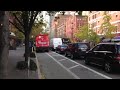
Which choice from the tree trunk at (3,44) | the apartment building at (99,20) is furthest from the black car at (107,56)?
the apartment building at (99,20)

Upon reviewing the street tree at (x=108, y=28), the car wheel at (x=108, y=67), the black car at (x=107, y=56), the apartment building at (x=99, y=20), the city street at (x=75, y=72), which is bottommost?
the city street at (x=75, y=72)

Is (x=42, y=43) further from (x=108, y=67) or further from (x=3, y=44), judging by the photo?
(x=3, y=44)

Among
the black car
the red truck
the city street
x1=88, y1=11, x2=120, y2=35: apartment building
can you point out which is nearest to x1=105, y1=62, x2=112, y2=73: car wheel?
the black car

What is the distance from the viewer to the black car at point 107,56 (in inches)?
626

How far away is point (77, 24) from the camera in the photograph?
4705 inches

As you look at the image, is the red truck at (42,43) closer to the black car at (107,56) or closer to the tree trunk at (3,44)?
the black car at (107,56)

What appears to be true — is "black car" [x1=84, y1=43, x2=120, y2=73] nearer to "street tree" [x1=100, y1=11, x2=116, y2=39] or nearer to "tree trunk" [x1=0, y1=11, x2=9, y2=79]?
"tree trunk" [x1=0, y1=11, x2=9, y2=79]

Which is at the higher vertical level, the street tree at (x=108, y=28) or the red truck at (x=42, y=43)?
the street tree at (x=108, y=28)

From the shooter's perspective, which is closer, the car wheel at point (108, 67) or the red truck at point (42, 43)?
the car wheel at point (108, 67)

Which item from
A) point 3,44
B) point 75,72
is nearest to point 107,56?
point 75,72
